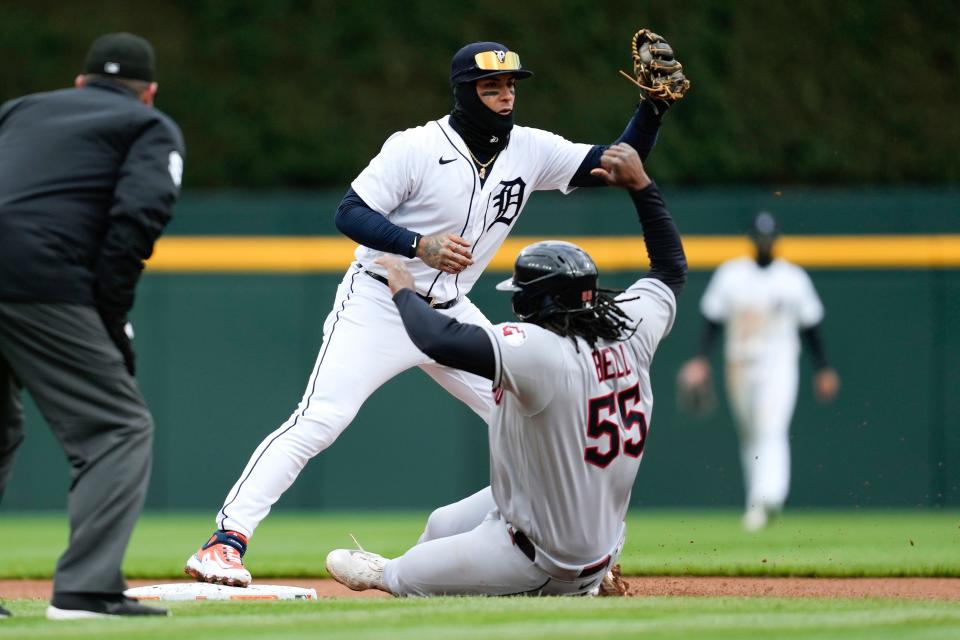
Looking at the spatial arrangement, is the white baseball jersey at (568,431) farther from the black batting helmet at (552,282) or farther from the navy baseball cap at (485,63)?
the navy baseball cap at (485,63)

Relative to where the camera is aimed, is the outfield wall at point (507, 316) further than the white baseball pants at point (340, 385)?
Yes

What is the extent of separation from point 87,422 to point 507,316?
22.8ft

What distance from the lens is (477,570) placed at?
5.18 meters

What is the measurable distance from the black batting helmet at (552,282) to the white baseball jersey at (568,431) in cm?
11

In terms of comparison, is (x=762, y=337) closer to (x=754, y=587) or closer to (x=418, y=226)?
(x=754, y=587)

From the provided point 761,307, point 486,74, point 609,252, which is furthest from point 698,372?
point 486,74

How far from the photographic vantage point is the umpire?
445 centimetres

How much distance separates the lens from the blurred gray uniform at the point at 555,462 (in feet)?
15.9

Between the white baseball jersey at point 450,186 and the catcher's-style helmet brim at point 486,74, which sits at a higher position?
the catcher's-style helmet brim at point 486,74

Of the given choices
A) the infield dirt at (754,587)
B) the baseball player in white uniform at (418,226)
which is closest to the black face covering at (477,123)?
the baseball player in white uniform at (418,226)

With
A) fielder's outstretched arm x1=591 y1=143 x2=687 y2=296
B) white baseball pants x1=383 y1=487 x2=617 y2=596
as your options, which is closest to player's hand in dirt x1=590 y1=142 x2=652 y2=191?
fielder's outstretched arm x1=591 y1=143 x2=687 y2=296

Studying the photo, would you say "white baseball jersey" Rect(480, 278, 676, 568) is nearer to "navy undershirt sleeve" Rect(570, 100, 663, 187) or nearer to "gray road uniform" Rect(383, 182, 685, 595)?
"gray road uniform" Rect(383, 182, 685, 595)

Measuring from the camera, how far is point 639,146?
608 centimetres

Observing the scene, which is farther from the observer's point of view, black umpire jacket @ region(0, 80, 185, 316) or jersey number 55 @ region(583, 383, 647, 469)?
jersey number 55 @ region(583, 383, 647, 469)
